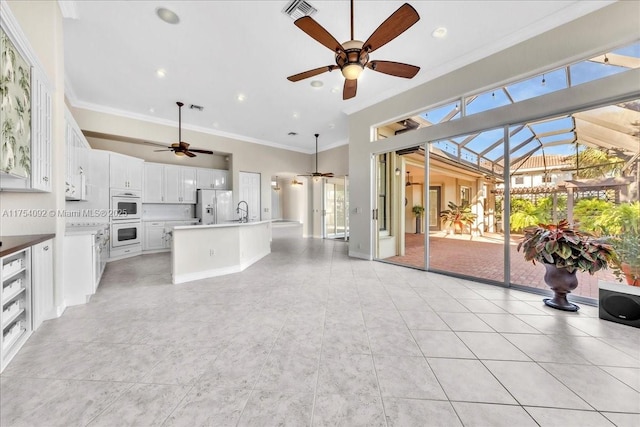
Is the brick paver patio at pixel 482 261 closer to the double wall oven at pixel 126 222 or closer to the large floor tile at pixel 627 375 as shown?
the large floor tile at pixel 627 375

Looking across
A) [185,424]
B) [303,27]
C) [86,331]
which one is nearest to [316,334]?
[185,424]

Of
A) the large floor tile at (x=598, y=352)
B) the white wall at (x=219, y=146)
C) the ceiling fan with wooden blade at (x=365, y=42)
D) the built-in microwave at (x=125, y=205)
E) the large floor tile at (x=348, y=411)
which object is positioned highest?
the white wall at (x=219, y=146)

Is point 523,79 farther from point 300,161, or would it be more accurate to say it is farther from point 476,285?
point 300,161

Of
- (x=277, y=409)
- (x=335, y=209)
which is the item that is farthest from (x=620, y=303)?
(x=335, y=209)

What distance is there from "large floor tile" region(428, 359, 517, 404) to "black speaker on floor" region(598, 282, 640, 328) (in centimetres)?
186

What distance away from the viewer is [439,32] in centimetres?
320

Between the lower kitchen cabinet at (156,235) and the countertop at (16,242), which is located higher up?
the countertop at (16,242)

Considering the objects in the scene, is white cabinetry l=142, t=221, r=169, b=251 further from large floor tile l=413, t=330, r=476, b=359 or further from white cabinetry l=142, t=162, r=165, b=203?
large floor tile l=413, t=330, r=476, b=359

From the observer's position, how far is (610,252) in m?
2.56

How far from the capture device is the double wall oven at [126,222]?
18.0ft

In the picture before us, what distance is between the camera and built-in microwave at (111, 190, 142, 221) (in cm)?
548

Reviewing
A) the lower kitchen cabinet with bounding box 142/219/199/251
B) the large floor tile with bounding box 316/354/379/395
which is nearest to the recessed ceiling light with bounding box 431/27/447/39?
the large floor tile with bounding box 316/354/379/395

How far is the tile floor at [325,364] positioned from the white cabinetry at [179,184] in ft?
13.5

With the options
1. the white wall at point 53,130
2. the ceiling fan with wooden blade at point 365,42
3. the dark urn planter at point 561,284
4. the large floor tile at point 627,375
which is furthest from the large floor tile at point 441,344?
the white wall at point 53,130
